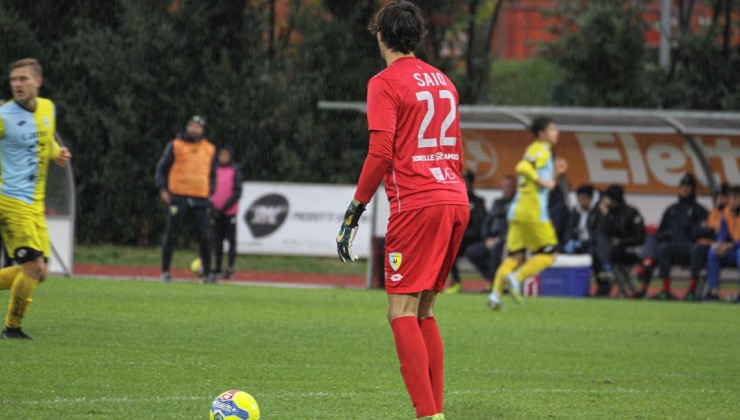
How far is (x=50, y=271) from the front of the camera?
18766 millimetres

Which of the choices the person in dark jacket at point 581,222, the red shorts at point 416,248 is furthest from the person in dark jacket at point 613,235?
the red shorts at point 416,248

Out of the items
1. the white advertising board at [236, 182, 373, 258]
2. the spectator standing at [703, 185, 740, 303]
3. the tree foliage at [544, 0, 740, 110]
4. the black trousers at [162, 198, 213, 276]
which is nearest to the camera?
the black trousers at [162, 198, 213, 276]

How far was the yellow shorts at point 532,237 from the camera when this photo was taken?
15.5 meters

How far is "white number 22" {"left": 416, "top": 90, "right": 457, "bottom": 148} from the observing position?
22.0 feet

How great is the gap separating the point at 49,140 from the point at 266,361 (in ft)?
8.59

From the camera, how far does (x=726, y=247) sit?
19.2 m

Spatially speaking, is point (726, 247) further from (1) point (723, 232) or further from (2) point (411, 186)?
(2) point (411, 186)

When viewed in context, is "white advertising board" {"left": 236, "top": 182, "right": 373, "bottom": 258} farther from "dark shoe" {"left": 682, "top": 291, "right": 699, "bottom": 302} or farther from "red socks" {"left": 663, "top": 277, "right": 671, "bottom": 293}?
"dark shoe" {"left": 682, "top": 291, "right": 699, "bottom": 302}

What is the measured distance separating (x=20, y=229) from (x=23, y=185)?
381mm

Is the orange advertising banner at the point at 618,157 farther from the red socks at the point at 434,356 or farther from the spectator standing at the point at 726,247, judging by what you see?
the red socks at the point at 434,356

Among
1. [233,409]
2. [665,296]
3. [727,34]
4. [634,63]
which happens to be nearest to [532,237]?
[665,296]

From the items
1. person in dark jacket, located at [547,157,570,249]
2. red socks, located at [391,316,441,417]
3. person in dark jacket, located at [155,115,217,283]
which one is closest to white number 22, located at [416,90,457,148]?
red socks, located at [391,316,441,417]

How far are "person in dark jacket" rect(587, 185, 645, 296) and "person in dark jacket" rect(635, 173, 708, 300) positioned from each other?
348 millimetres

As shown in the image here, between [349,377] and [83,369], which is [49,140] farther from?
[349,377]
